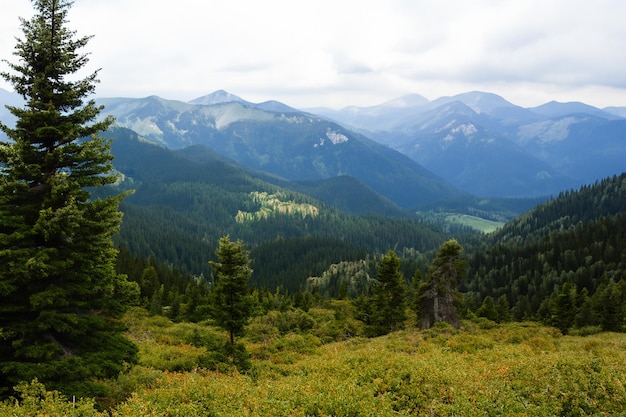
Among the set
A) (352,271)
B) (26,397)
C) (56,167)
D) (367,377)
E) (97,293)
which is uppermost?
(56,167)

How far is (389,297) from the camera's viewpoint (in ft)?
179

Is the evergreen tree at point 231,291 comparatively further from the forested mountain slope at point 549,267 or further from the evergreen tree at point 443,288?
the forested mountain slope at point 549,267

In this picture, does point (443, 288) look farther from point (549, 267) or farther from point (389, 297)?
point (549, 267)

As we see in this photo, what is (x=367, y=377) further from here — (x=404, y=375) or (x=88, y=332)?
(x=88, y=332)

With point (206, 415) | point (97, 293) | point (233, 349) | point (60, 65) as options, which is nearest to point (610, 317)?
point (233, 349)

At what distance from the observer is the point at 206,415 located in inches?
569

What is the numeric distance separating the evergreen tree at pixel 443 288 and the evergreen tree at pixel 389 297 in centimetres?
413

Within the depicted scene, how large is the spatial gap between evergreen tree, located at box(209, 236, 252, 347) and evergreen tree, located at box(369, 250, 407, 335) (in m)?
29.2

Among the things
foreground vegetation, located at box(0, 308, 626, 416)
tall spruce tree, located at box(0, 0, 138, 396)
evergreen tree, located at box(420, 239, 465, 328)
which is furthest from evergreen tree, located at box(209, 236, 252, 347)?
evergreen tree, located at box(420, 239, 465, 328)

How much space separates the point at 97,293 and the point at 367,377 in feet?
46.7

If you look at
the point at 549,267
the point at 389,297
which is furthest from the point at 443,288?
the point at 549,267

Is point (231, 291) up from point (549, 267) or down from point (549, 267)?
up

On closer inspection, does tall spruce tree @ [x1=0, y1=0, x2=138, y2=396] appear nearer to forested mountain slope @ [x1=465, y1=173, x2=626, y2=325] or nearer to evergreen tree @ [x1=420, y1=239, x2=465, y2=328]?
evergreen tree @ [x1=420, y1=239, x2=465, y2=328]

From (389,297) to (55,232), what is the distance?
4654 cm
